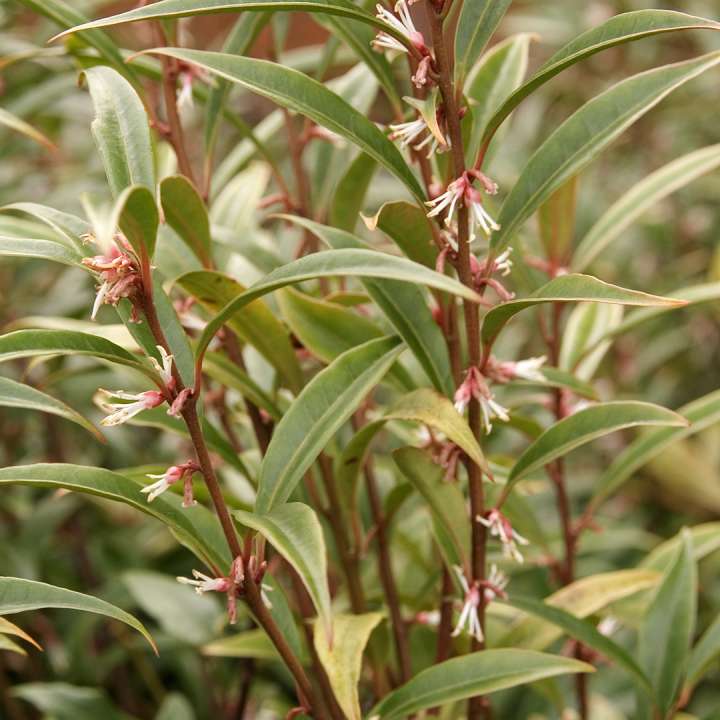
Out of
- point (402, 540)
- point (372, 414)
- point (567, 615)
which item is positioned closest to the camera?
point (567, 615)

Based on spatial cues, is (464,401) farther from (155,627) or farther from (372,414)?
(155,627)

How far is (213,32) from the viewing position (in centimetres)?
327

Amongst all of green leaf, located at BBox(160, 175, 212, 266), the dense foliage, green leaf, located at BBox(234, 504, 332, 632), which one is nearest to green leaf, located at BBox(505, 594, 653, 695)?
the dense foliage

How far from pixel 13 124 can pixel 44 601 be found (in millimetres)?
354

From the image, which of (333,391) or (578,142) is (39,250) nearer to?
(333,391)

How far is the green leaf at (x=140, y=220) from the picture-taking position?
19.7 inches

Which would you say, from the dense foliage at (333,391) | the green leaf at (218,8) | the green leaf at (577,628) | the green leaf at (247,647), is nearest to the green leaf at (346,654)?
the dense foliage at (333,391)

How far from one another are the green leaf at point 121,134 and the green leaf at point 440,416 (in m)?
0.19

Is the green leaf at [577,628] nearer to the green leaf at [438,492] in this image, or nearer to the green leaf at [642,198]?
the green leaf at [438,492]

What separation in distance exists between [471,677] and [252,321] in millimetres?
265

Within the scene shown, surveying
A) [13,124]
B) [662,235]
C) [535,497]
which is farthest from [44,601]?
[662,235]

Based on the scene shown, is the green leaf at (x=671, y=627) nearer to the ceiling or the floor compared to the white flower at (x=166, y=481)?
nearer to the floor

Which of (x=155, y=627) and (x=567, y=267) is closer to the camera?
(x=567, y=267)

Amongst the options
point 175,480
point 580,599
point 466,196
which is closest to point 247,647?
point 580,599
